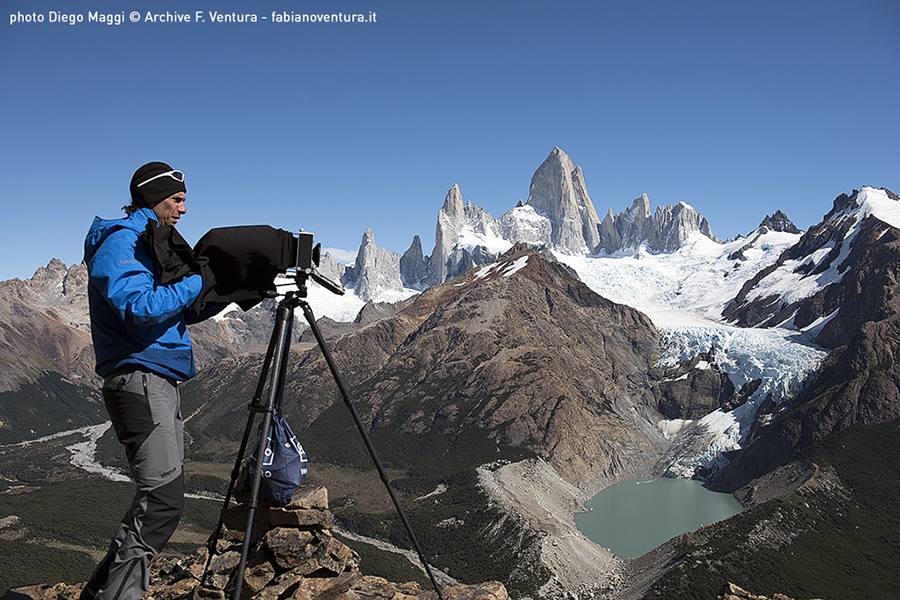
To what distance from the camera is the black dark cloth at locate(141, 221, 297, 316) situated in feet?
16.4

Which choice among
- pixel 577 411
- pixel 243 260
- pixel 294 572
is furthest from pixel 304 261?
pixel 577 411

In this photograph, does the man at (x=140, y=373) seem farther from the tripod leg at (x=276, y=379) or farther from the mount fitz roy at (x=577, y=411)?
the mount fitz roy at (x=577, y=411)

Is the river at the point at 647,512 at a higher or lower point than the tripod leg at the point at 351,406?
lower

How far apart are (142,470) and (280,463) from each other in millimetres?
1858

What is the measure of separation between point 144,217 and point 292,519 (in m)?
4.67

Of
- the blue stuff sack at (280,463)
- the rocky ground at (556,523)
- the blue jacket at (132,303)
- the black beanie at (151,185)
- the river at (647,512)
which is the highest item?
the black beanie at (151,185)

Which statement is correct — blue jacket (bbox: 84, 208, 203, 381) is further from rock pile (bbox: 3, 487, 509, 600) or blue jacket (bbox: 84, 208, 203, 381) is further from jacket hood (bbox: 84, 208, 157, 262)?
rock pile (bbox: 3, 487, 509, 600)

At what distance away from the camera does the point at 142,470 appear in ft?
15.8

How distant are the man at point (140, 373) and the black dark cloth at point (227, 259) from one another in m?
0.11

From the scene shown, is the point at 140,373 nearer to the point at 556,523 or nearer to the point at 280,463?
the point at 280,463

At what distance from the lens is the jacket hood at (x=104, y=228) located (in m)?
4.89

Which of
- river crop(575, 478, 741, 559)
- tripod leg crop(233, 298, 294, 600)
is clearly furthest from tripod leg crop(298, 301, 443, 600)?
river crop(575, 478, 741, 559)

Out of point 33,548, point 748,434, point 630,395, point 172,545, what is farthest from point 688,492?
point 33,548

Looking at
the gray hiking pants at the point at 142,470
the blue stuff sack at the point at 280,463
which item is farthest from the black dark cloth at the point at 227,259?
the blue stuff sack at the point at 280,463
